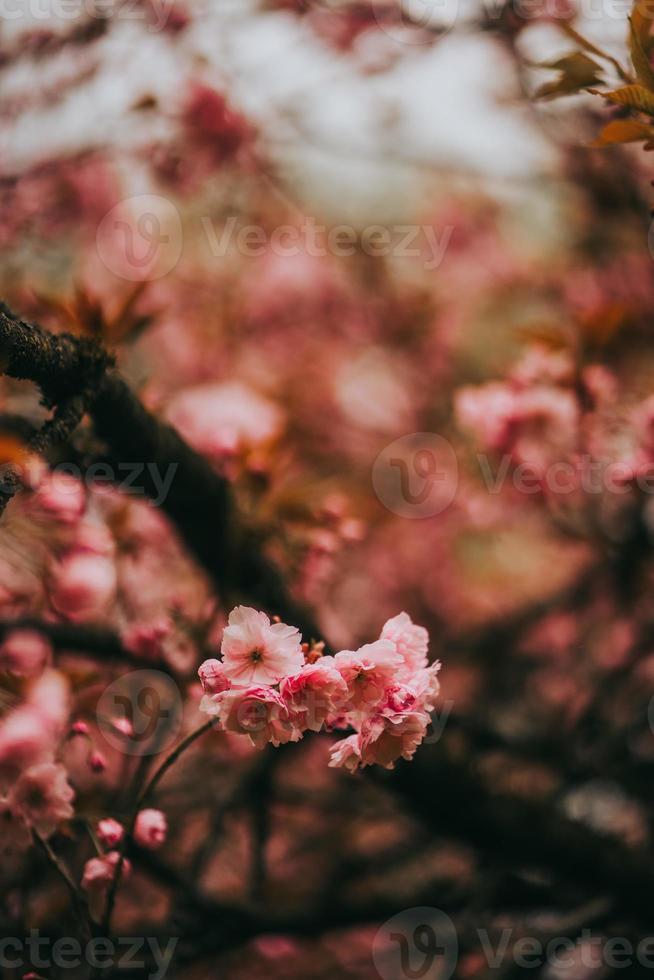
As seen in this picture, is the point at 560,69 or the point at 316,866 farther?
the point at 316,866

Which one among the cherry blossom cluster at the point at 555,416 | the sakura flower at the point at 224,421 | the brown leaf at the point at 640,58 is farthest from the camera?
the cherry blossom cluster at the point at 555,416

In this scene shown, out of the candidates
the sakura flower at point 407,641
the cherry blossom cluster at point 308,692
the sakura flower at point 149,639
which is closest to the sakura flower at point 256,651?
the cherry blossom cluster at point 308,692

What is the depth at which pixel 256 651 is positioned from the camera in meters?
0.71

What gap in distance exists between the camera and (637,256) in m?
2.62

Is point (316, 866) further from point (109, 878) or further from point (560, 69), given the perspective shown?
point (560, 69)

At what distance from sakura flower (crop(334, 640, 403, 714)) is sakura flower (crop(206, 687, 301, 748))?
0.07 m

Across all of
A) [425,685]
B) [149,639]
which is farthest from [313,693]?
[149,639]

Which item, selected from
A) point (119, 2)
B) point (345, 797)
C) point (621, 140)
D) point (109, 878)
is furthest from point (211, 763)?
point (119, 2)

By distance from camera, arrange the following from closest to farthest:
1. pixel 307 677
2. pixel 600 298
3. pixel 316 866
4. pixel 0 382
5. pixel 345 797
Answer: pixel 307 677 → pixel 0 382 → pixel 345 797 → pixel 316 866 → pixel 600 298

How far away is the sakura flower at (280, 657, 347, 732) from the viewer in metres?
0.68

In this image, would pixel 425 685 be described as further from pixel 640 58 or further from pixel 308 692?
pixel 640 58

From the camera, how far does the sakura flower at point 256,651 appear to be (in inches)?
27.5

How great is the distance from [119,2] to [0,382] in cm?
97

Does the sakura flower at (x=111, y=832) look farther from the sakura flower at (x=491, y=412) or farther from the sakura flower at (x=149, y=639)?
the sakura flower at (x=491, y=412)
